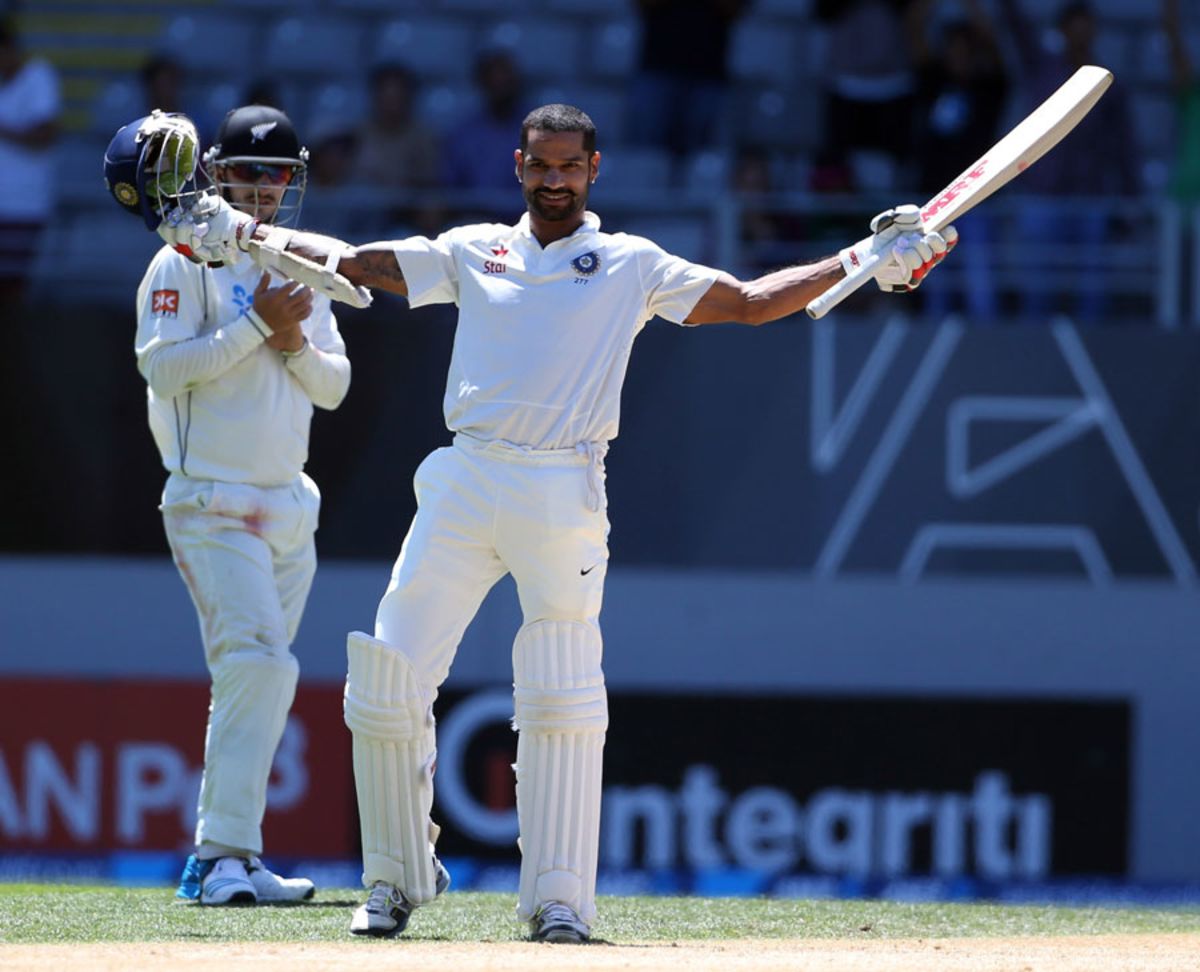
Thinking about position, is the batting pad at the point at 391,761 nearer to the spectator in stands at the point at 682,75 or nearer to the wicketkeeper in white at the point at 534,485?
the wicketkeeper in white at the point at 534,485

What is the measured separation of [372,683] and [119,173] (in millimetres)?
1232

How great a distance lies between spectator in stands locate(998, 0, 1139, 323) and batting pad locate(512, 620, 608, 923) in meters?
5.04

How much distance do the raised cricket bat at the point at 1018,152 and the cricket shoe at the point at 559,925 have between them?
1336 millimetres

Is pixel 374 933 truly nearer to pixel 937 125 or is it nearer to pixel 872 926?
pixel 872 926

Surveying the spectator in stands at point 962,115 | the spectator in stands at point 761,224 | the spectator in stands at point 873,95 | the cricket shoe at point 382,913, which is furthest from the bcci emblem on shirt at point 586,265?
the spectator in stands at point 873,95

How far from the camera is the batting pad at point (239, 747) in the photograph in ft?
17.7

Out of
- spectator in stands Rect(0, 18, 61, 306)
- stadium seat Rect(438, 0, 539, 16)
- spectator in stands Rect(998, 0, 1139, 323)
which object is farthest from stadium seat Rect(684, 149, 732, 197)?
spectator in stands Rect(0, 18, 61, 306)

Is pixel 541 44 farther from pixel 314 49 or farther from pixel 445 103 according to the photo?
pixel 314 49

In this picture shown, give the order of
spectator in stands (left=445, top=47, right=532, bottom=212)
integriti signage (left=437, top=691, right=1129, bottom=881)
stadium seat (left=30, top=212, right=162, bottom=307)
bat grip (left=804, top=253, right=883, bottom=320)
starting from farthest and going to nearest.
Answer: spectator in stands (left=445, top=47, right=532, bottom=212), stadium seat (left=30, top=212, right=162, bottom=307), integriti signage (left=437, top=691, right=1129, bottom=881), bat grip (left=804, top=253, right=883, bottom=320)

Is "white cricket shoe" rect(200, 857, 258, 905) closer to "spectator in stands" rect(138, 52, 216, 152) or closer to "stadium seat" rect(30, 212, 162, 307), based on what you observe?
"stadium seat" rect(30, 212, 162, 307)

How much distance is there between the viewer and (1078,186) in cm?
960

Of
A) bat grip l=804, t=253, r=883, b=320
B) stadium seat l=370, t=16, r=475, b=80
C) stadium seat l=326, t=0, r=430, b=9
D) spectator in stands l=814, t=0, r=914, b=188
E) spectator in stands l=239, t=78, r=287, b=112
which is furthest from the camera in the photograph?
stadium seat l=326, t=0, r=430, b=9

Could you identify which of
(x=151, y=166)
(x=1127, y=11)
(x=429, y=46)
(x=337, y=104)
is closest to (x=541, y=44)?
(x=429, y=46)

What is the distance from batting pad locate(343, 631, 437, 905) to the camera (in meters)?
4.68
